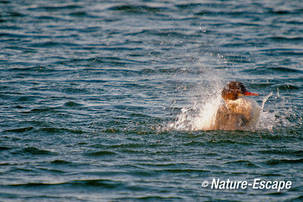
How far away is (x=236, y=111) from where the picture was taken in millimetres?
9164

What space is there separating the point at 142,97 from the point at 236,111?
3.07m

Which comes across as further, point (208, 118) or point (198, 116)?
point (198, 116)

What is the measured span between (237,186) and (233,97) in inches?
94.7

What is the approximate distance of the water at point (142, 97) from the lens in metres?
7.35

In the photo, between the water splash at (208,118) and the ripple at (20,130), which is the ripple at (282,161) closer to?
the water splash at (208,118)

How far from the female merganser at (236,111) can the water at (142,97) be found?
7.6 inches

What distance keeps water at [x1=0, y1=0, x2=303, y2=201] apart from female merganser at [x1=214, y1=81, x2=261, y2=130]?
0.19 metres

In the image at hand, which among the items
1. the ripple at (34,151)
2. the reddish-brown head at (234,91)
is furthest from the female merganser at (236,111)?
the ripple at (34,151)

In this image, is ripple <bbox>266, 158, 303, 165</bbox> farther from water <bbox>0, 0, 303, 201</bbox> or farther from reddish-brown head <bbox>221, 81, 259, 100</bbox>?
reddish-brown head <bbox>221, 81, 259, 100</bbox>

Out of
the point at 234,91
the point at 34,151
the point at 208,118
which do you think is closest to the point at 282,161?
the point at 234,91

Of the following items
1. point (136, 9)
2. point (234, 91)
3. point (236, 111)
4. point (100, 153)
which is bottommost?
point (100, 153)

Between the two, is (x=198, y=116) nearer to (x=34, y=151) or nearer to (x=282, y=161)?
(x=282, y=161)

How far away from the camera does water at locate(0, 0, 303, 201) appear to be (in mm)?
7352

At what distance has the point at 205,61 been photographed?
15281mm
